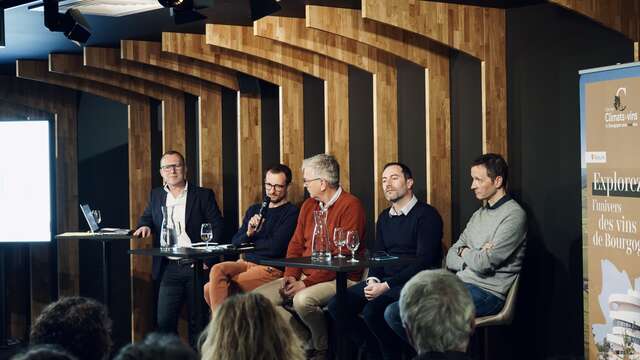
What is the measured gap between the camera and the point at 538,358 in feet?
22.2

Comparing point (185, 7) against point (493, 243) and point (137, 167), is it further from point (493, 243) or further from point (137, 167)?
point (137, 167)

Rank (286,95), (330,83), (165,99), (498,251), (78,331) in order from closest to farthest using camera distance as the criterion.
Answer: (78,331) → (498,251) → (330,83) → (286,95) → (165,99)

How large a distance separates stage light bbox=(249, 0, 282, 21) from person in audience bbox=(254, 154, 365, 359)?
4.96 feet

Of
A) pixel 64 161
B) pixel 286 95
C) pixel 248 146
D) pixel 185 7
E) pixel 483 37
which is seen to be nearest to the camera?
pixel 185 7

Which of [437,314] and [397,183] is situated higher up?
[397,183]

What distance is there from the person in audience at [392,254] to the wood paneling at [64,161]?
5.22 m

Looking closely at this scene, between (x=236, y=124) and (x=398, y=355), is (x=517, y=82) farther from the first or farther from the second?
(x=236, y=124)

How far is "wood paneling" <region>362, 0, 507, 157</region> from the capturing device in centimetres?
675

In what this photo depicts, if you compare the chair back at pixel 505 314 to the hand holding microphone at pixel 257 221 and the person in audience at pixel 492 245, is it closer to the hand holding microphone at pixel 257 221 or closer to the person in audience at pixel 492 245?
the person in audience at pixel 492 245

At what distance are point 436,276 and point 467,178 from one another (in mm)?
4060

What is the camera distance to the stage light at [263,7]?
232 inches

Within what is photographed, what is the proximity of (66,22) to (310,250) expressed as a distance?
2.28m

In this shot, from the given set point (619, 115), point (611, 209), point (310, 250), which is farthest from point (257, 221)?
point (619, 115)

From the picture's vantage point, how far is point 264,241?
7.71m
